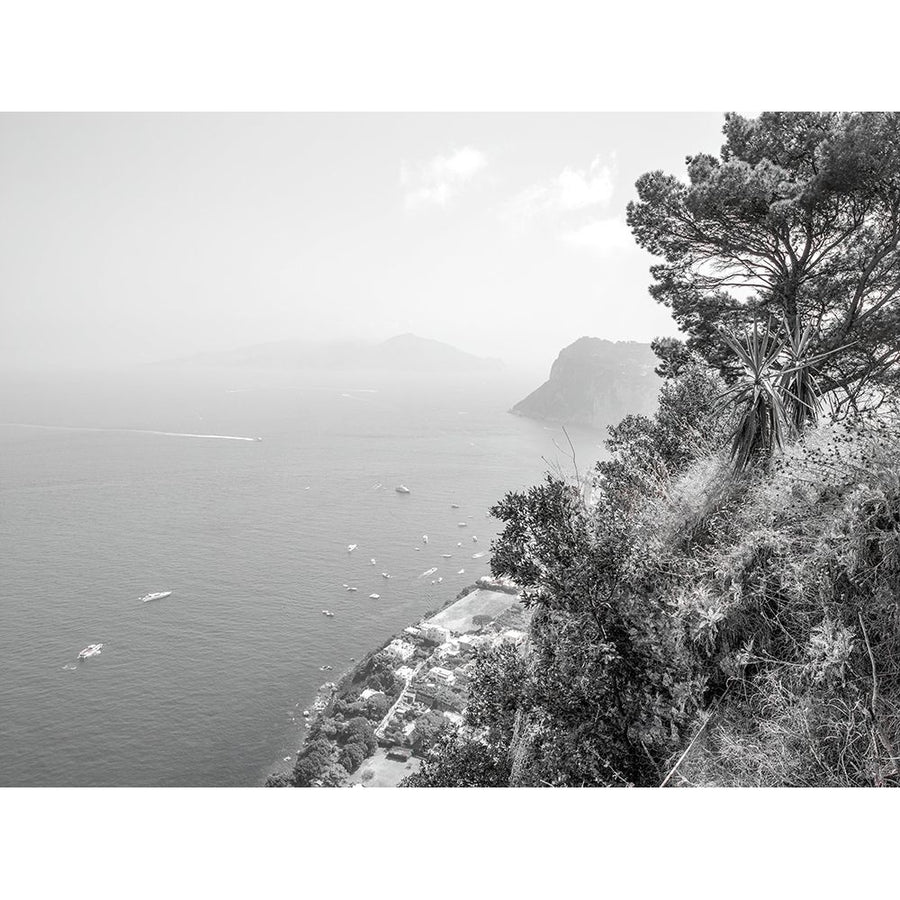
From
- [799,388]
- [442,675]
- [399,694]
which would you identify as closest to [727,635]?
[799,388]

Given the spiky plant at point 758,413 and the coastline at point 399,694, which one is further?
the coastline at point 399,694

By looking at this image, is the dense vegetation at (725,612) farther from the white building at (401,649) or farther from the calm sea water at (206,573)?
the white building at (401,649)

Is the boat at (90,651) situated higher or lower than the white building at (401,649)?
lower

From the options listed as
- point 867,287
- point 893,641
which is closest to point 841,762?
point 893,641

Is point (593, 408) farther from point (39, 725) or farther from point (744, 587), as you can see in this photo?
point (744, 587)

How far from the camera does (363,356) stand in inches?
5664

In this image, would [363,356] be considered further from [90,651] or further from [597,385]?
[90,651]

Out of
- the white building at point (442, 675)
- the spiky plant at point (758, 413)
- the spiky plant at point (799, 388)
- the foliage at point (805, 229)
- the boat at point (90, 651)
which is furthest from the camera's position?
the boat at point (90, 651)

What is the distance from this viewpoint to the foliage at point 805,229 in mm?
4805

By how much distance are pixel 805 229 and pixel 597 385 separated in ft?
157

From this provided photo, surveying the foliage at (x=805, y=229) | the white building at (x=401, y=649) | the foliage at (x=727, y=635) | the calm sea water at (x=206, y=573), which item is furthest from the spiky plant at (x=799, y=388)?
the white building at (x=401, y=649)

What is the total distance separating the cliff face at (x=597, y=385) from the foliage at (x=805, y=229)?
39.9m

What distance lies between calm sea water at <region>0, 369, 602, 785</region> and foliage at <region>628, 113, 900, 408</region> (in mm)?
2717
